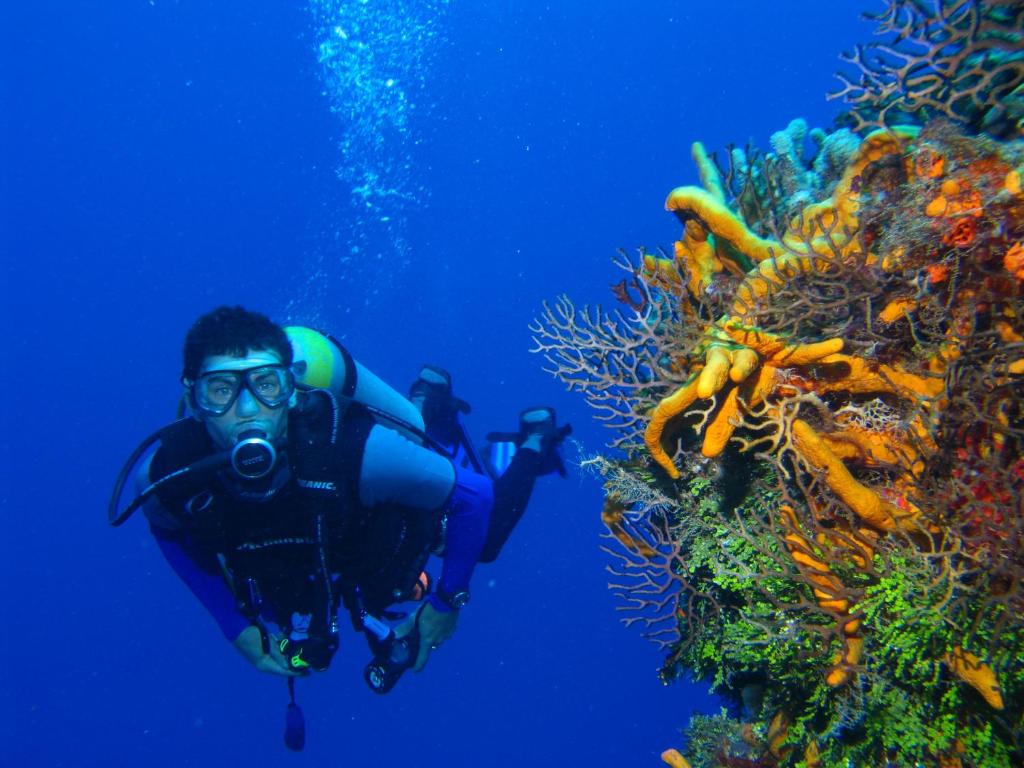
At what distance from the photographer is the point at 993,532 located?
199 centimetres

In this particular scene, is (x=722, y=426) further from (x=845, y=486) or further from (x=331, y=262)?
(x=331, y=262)

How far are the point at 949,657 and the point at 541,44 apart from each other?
100733 millimetres

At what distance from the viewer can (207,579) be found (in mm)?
4871

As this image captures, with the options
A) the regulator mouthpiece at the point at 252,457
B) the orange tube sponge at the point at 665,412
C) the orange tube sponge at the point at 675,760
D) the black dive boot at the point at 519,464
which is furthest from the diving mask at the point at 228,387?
the orange tube sponge at the point at 675,760

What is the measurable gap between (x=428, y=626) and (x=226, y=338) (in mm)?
2907

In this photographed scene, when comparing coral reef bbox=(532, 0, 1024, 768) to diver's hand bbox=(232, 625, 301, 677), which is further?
diver's hand bbox=(232, 625, 301, 677)

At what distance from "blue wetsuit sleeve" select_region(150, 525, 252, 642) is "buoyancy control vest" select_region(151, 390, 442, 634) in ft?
0.97

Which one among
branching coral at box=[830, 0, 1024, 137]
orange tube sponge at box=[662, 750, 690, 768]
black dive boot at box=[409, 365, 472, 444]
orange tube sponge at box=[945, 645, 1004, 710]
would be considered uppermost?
black dive boot at box=[409, 365, 472, 444]

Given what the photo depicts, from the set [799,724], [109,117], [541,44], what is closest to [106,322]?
[109,117]

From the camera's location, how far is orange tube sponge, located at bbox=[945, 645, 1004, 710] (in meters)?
2.04

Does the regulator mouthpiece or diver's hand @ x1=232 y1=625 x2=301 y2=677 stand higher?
the regulator mouthpiece

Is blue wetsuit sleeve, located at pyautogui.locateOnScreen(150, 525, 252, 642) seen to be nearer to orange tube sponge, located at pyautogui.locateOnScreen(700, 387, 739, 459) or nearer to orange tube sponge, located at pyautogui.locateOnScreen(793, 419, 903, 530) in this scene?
orange tube sponge, located at pyautogui.locateOnScreen(700, 387, 739, 459)

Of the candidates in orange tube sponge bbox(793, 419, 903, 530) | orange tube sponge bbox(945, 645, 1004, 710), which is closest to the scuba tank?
orange tube sponge bbox(793, 419, 903, 530)

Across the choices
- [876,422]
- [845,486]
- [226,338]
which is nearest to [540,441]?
[226,338]
